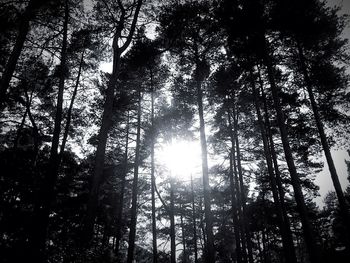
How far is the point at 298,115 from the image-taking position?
49.7 feet

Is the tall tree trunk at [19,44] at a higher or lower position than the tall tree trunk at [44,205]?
higher

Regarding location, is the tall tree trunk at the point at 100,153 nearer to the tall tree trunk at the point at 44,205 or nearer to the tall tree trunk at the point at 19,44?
the tall tree trunk at the point at 44,205

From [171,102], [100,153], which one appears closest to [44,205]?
[100,153]

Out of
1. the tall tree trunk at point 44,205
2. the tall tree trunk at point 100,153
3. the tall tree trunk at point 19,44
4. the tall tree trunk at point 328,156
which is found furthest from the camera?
the tall tree trunk at point 328,156

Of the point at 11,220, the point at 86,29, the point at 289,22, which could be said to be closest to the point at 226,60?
the point at 289,22

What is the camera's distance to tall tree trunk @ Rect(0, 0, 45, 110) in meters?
8.98

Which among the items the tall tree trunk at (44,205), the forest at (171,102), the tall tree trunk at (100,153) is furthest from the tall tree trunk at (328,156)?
the tall tree trunk at (44,205)

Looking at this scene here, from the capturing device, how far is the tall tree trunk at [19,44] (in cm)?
898

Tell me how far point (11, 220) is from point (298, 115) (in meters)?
16.2

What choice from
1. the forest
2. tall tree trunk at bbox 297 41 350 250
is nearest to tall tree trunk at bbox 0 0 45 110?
the forest

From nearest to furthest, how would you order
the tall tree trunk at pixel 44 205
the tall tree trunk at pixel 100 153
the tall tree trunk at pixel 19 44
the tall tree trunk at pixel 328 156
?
the tall tree trunk at pixel 44 205
the tall tree trunk at pixel 100 153
the tall tree trunk at pixel 19 44
the tall tree trunk at pixel 328 156

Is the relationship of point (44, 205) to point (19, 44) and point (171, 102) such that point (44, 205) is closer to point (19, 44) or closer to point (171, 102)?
point (19, 44)

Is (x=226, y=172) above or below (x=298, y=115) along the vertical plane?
below

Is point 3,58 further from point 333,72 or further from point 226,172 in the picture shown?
point 333,72
